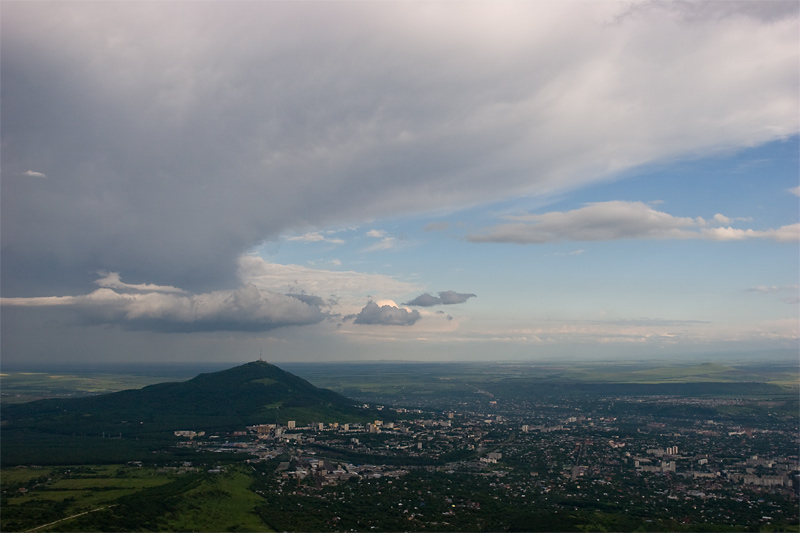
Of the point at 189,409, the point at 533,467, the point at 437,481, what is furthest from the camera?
the point at 189,409

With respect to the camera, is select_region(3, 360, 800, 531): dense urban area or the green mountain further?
the green mountain

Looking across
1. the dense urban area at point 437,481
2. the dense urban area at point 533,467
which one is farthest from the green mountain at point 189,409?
the dense urban area at point 533,467

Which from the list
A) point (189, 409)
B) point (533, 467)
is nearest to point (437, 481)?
point (533, 467)

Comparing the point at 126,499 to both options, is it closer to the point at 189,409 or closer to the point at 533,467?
the point at 533,467

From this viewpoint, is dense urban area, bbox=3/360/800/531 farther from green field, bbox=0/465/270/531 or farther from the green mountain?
the green mountain

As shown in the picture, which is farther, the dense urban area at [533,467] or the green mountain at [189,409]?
the green mountain at [189,409]

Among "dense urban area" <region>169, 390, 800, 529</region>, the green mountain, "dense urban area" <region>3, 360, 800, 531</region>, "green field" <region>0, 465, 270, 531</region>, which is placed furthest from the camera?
the green mountain

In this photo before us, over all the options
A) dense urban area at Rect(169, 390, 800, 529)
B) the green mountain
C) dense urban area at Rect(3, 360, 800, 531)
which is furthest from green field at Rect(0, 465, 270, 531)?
the green mountain

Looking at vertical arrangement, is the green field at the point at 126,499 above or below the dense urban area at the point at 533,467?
above

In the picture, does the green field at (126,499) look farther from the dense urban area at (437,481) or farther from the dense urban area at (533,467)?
the dense urban area at (533,467)
